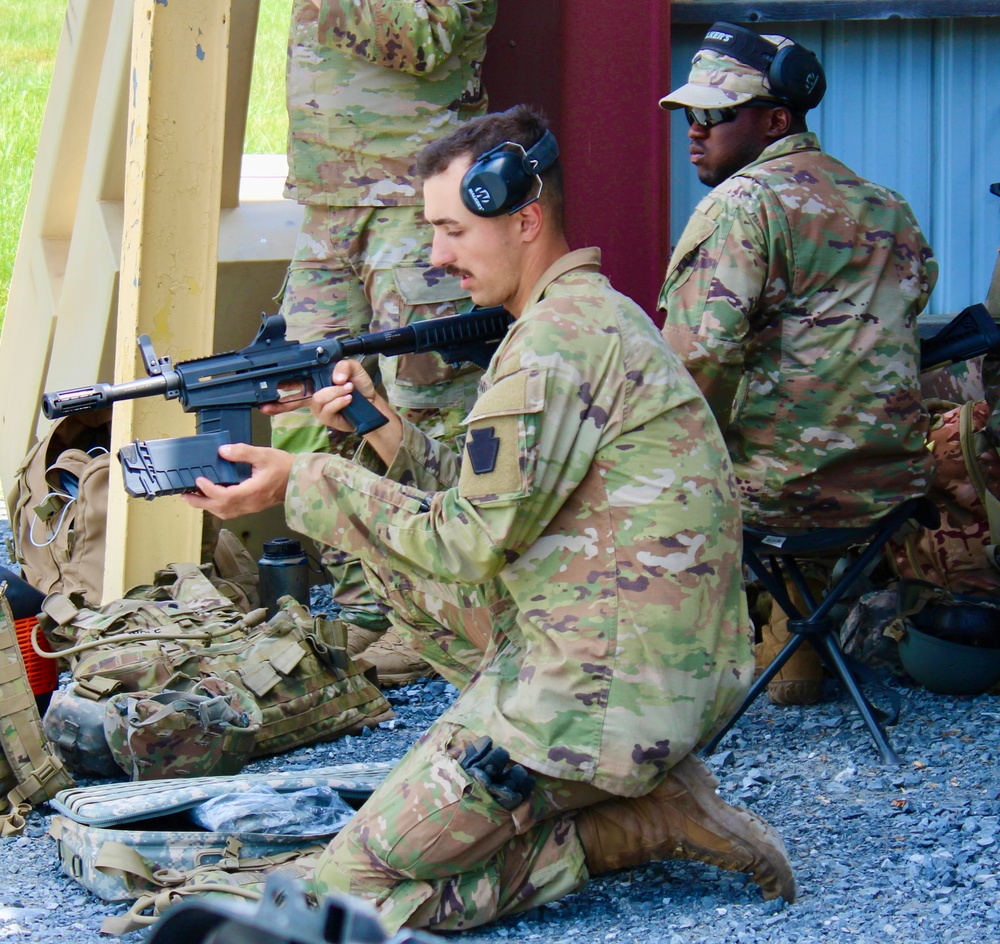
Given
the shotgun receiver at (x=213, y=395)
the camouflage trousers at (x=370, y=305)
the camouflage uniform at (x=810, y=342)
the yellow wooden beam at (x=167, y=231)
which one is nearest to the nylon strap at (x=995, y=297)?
the camouflage uniform at (x=810, y=342)

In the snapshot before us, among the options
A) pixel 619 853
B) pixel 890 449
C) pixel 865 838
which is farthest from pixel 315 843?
pixel 890 449

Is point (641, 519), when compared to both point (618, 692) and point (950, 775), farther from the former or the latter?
point (950, 775)

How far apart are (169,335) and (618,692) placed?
8.90ft

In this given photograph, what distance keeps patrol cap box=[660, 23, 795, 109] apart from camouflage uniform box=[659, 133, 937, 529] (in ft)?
0.90

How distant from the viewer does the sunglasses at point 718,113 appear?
4051mm

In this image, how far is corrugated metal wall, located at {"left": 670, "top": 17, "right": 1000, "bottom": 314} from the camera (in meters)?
5.44

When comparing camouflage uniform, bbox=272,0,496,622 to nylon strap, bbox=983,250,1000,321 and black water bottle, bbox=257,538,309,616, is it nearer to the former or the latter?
black water bottle, bbox=257,538,309,616

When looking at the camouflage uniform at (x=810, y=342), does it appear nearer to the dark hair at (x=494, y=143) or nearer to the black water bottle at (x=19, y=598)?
the dark hair at (x=494, y=143)

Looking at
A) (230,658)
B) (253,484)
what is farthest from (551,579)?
(230,658)

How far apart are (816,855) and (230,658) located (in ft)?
5.61

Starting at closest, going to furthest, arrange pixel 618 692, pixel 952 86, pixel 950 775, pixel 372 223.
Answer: pixel 618 692
pixel 950 775
pixel 372 223
pixel 952 86

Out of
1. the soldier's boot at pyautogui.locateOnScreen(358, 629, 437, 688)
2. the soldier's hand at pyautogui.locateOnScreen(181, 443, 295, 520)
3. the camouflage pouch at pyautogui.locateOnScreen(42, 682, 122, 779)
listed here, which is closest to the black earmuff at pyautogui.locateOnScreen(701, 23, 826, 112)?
the soldier's hand at pyautogui.locateOnScreen(181, 443, 295, 520)

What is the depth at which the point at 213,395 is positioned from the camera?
3.41 metres

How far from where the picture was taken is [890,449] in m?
3.84
